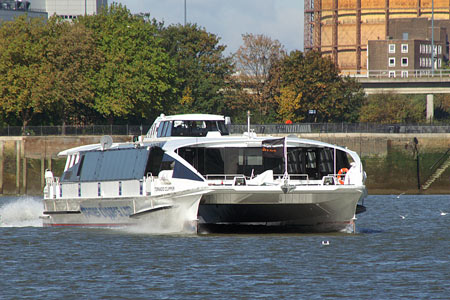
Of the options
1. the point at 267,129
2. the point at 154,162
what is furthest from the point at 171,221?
the point at 267,129

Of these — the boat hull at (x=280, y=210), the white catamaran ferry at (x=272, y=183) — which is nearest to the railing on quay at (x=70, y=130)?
the white catamaran ferry at (x=272, y=183)

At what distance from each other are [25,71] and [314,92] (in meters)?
34.6

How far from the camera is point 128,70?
313 feet

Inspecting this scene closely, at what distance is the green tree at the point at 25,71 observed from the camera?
9200 cm

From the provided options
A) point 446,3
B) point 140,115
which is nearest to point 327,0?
point 446,3

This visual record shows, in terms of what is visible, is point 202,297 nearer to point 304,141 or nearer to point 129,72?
point 304,141

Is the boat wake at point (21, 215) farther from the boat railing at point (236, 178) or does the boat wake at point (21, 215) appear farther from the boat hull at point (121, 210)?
the boat railing at point (236, 178)

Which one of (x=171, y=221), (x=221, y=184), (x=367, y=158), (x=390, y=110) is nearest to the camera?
(x=221, y=184)

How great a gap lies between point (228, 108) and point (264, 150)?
7396cm

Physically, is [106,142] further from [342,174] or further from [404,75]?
[404,75]

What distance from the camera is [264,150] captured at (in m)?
41.2

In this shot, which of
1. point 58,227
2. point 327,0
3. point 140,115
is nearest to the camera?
Result: point 58,227

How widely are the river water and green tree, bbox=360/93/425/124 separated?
243ft

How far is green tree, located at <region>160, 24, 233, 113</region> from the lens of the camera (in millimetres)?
110812
